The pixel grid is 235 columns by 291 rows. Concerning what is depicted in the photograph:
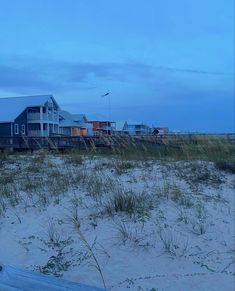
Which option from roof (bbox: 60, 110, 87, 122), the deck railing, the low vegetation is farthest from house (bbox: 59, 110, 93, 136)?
the low vegetation

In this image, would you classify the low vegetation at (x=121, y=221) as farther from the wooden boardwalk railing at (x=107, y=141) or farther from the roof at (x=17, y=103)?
the roof at (x=17, y=103)

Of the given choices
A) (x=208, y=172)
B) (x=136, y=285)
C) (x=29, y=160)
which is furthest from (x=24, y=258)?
(x=29, y=160)

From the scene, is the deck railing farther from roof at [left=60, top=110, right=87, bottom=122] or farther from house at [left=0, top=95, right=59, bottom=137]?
roof at [left=60, top=110, right=87, bottom=122]

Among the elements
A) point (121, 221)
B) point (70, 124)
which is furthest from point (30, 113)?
point (121, 221)

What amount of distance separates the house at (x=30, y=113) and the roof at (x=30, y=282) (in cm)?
4956

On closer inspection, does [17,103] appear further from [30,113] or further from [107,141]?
[107,141]

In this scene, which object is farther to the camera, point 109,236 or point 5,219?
point 5,219

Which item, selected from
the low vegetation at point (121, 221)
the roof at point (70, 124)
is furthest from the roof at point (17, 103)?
the low vegetation at point (121, 221)

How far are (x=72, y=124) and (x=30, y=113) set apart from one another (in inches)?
772

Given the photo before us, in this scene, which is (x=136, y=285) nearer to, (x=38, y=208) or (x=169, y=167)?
(x=38, y=208)

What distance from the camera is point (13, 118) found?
50.9 m

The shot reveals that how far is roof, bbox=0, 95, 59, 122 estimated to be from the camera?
173 ft

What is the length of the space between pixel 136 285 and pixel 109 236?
4.33ft

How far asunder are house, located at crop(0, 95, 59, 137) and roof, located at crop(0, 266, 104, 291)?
49557 millimetres
